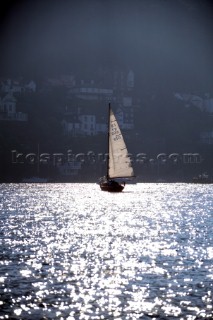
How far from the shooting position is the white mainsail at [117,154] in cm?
16412

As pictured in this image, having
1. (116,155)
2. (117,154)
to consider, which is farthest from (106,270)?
(116,155)

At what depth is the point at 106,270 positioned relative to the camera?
2042 inches

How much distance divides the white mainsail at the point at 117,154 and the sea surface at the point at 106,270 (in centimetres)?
6874

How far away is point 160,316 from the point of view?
3738 cm

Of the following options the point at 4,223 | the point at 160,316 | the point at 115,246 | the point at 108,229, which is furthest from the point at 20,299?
the point at 4,223

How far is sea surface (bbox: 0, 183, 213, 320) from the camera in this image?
1544 inches

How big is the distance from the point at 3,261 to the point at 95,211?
67.5 metres

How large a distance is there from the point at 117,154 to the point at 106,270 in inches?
4471

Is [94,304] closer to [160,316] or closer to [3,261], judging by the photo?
[160,316]

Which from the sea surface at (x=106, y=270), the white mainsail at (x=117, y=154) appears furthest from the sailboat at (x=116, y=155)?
the sea surface at (x=106, y=270)

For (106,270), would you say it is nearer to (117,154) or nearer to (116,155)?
(117,154)

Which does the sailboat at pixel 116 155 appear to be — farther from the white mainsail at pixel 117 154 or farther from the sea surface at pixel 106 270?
the sea surface at pixel 106 270

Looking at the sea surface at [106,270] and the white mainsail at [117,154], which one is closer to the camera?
the sea surface at [106,270]

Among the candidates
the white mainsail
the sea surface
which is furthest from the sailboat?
the sea surface
